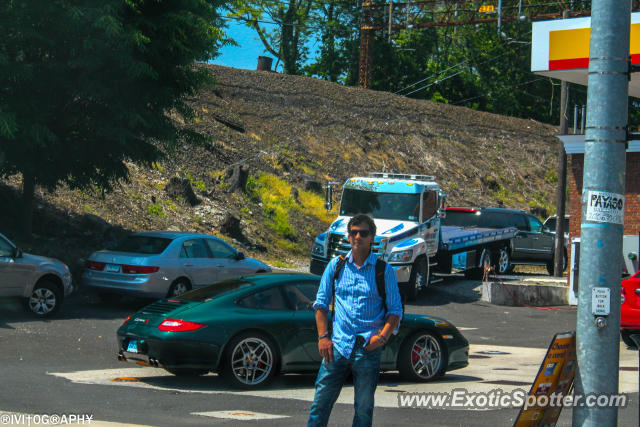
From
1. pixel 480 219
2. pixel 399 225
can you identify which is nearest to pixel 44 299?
pixel 399 225

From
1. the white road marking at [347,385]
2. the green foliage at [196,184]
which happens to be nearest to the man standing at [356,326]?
the white road marking at [347,385]

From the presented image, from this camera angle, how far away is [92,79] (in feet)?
61.8

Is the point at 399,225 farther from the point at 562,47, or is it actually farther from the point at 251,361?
the point at 251,361

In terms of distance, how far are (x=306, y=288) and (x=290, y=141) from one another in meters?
28.9

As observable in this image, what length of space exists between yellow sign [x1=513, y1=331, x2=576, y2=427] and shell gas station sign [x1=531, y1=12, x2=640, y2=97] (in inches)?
543

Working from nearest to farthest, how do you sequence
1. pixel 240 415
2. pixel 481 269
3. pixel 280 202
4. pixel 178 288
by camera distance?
pixel 240 415
pixel 178 288
pixel 481 269
pixel 280 202

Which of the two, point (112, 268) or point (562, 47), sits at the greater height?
point (562, 47)

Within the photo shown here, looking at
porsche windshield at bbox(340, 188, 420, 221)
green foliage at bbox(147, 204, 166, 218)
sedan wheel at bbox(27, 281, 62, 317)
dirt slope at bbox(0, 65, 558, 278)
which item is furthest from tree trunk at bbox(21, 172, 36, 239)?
porsche windshield at bbox(340, 188, 420, 221)

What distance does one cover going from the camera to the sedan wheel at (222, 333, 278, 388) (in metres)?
10.0

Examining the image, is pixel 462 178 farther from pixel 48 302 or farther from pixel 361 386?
pixel 361 386

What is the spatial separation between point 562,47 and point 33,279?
40.0 ft

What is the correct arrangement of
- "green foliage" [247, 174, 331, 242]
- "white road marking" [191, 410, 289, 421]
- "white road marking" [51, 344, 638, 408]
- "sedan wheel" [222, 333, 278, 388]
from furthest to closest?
"green foliage" [247, 174, 331, 242]
"sedan wheel" [222, 333, 278, 388]
"white road marking" [51, 344, 638, 408]
"white road marking" [191, 410, 289, 421]

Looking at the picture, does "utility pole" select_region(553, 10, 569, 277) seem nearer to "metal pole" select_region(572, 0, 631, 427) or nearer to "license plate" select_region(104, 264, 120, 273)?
"license plate" select_region(104, 264, 120, 273)

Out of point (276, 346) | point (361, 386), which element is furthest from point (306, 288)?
point (361, 386)
